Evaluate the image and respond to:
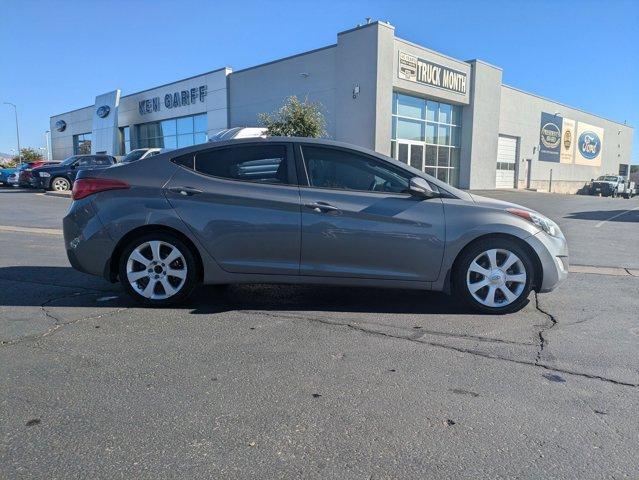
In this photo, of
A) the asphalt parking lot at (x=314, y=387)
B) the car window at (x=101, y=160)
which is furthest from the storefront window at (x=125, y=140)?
the asphalt parking lot at (x=314, y=387)

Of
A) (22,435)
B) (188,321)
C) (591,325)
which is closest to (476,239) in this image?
(591,325)

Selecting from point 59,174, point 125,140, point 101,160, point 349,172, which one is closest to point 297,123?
point 101,160

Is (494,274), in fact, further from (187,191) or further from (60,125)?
(60,125)

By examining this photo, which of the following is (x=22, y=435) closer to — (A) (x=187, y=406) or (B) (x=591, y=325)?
(A) (x=187, y=406)

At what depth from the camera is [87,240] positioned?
16.0 ft

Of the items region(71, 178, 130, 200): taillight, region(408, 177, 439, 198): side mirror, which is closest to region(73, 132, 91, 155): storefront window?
region(71, 178, 130, 200): taillight

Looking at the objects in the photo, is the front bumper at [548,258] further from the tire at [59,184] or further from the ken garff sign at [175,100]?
the ken garff sign at [175,100]

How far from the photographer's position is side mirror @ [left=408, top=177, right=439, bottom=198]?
469 cm

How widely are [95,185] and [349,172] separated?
2.48m

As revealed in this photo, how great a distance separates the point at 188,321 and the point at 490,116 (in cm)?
3083

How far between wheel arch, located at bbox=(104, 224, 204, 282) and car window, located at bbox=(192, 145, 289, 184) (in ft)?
2.17

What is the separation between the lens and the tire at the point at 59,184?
22438 mm

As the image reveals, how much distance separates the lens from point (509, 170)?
36812mm

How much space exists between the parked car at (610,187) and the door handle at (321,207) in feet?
143
